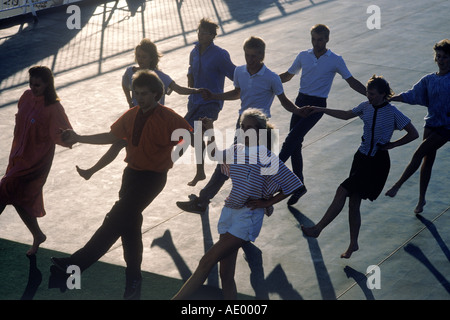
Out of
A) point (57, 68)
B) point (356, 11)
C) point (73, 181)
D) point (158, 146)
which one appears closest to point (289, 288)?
point (158, 146)

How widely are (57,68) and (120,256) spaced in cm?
769

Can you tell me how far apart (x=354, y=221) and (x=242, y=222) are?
1.49 metres

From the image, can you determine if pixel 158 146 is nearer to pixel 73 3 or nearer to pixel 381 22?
pixel 381 22

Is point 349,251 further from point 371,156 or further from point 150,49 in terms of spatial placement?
point 150,49

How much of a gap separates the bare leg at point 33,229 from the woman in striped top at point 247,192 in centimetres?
194

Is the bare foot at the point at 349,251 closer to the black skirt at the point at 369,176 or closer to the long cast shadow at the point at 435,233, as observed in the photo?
the black skirt at the point at 369,176

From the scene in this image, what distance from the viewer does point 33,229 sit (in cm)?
670

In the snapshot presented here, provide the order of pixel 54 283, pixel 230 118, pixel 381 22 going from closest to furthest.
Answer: pixel 54 283
pixel 230 118
pixel 381 22

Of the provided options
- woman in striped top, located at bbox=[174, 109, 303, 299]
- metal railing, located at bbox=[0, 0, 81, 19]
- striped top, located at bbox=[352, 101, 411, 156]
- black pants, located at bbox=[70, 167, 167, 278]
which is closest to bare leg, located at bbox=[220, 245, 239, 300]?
woman in striped top, located at bbox=[174, 109, 303, 299]

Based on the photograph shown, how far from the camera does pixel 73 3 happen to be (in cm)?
1870

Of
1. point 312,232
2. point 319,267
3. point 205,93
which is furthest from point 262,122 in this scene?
point 205,93

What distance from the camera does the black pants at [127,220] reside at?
5809 mm

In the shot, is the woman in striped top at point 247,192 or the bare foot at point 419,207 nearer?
the woman in striped top at point 247,192

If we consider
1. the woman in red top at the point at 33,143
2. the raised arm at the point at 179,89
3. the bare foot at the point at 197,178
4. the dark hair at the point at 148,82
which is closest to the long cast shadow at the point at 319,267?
the bare foot at the point at 197,178
